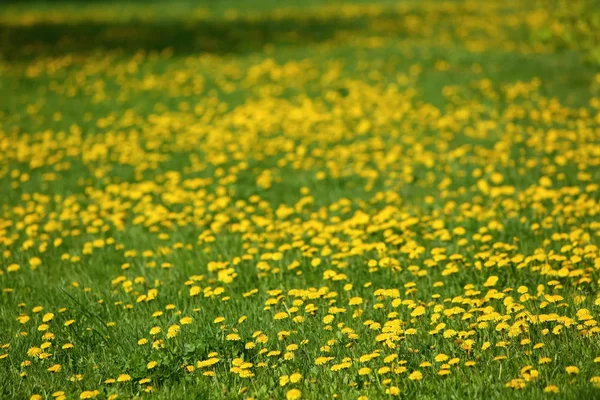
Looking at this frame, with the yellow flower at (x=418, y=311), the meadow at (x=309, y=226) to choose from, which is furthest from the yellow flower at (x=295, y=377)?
the yellow flower at (x=418, y=311)

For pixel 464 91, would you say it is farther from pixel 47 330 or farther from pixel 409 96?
pixel 47 330

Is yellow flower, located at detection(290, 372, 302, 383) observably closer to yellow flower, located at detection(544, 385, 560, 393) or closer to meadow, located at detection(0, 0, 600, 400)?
meadow, located at detection(0, 0, 600, 400)

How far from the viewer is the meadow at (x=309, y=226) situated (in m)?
3.58

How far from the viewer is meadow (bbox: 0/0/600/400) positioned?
3.58m

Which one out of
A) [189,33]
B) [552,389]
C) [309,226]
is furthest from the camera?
[189,33]

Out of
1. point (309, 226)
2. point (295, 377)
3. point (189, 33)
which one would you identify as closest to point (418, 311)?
point (295, 377)

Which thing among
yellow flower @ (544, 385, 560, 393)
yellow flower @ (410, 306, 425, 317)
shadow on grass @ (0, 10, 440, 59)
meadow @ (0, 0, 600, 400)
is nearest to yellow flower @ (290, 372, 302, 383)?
meadow @ (0, 0, 600, 400)

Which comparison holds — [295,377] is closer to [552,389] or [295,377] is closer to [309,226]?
[552,389]

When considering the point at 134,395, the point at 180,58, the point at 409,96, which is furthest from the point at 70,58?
the point at 134,395

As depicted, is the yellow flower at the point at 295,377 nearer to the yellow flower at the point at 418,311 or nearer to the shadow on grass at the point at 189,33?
the yellow flower at the point at 418,311

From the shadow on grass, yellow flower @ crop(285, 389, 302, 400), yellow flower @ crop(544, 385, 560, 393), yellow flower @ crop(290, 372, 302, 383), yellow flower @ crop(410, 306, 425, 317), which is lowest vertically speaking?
yellow flower @ crop(285, 389, 302, 400)

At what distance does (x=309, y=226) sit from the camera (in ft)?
17.7

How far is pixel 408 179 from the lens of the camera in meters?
6.54

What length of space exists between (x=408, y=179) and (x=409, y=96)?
3.29 metres
